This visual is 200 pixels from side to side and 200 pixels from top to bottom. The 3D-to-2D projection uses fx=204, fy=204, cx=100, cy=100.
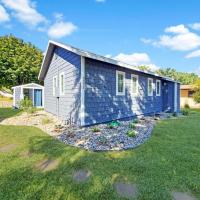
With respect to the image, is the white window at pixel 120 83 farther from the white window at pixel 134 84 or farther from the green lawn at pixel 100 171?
the green lawn at pixel 100 171

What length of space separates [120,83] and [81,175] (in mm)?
7330

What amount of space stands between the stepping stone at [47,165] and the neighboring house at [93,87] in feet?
Answer: 12.1

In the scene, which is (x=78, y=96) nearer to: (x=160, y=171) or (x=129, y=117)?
(x=129, y=117)

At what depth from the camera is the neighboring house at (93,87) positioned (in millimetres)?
8453

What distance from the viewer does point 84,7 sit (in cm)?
1405

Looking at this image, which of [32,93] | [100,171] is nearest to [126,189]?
[100,171]

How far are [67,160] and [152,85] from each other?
11.0 metres

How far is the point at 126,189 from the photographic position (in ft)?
10.9

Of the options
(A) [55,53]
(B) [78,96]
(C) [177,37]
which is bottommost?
(B) [78,96]

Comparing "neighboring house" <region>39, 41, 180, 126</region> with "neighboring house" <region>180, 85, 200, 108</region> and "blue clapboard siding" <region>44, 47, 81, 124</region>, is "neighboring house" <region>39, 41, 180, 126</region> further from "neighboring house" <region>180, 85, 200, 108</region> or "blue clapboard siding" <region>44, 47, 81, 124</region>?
"neighboring house" <region>180, 85, 200, 108</region>

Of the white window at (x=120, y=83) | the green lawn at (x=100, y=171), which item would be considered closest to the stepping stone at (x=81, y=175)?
the green lawn at (x=100, y=171)

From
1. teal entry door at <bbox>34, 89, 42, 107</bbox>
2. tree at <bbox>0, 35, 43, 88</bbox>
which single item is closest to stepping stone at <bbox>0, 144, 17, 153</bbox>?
teal entry door at <bbox>34, 89, 42, 107</bbox>

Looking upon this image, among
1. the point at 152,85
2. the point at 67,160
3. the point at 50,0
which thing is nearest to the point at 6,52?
the point at 50,0

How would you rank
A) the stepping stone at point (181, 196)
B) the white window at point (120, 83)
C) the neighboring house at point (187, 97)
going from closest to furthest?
the stepping stone at point (181, 196), the white window at point (120, 83), the neighboring house at point (187, 97)
